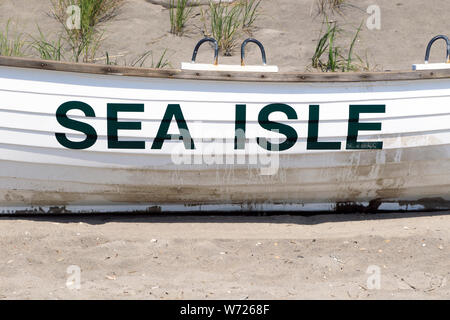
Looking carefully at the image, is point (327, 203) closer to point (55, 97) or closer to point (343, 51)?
point (55, 97)

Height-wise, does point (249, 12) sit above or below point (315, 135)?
above

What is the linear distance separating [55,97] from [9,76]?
1.03 ft

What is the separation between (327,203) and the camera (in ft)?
17.7

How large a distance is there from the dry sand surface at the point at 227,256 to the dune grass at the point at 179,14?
3.55m

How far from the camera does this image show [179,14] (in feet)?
27.2

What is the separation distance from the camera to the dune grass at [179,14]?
8297 mm

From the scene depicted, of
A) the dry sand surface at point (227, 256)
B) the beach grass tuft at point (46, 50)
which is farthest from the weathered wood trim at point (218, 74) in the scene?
the beach grass tuft at point (46, 50)

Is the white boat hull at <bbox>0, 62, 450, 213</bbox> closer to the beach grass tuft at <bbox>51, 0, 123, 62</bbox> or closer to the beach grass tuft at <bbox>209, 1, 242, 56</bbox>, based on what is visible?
the beach grass tuft at <bbox>51, 0, 123, 62</bbox>

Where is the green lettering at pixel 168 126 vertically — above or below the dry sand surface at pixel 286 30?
below

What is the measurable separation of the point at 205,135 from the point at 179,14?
3624mm

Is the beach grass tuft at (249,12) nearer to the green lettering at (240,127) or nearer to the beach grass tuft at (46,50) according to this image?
the beach grass tuft at (46,50)

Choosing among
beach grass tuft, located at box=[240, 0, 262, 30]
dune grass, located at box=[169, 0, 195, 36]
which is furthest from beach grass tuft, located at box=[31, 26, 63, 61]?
beach grass tuft, located at box=[240, 0, 262, 30]

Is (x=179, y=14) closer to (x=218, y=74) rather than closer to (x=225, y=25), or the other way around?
(x=225, y=25)

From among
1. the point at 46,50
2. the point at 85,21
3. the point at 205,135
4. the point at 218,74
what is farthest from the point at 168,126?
the point at 85,21
